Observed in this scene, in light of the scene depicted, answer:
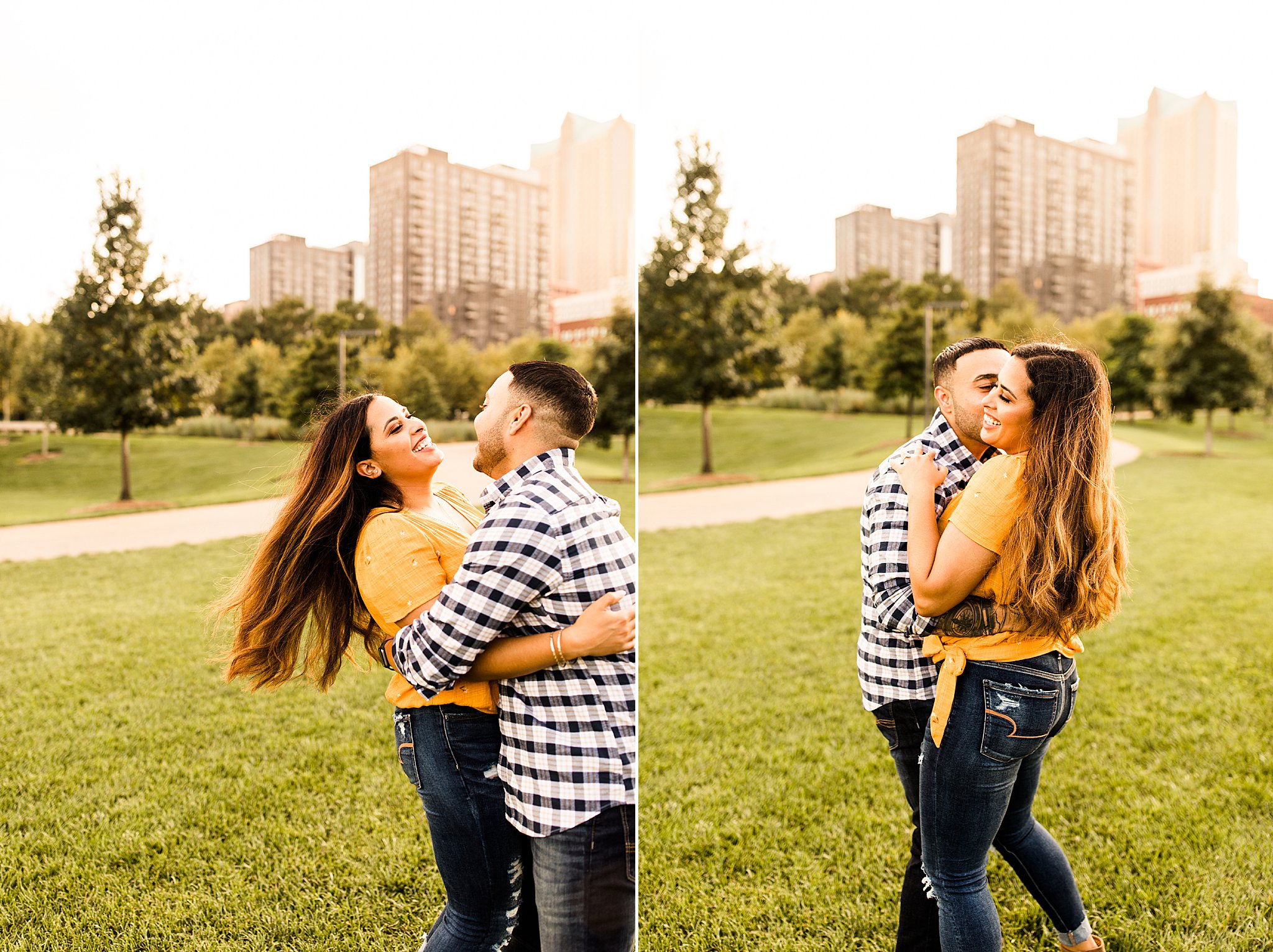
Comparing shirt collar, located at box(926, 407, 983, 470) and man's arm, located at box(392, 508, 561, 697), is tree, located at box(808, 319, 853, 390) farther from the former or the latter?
man's arm, located at box(392, 508, 561, 697)

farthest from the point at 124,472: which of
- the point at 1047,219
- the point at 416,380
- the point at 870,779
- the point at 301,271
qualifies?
the point at 1047,219

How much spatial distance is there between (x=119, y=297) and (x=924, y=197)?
11316 millimetres

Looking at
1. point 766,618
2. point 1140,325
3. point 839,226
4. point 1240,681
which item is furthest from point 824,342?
point 1240,681

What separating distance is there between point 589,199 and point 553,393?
9.35 metres

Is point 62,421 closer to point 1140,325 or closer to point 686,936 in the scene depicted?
point 686,936

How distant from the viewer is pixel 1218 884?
285 cm

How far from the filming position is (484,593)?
1.41m

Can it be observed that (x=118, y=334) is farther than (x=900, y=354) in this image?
No

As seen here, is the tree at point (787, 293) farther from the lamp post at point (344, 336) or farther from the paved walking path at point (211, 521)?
the lamp post at point (344, 336)

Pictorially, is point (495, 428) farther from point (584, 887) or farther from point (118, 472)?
point (118, 472)

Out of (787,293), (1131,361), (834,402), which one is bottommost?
(834,402)

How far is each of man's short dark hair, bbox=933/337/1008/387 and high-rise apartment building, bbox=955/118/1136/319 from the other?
46.8 ft

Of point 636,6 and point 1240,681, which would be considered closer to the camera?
point 636,6


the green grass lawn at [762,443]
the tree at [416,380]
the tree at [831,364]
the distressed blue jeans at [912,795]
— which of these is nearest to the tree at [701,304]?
the green grass lawn at [762,443]
